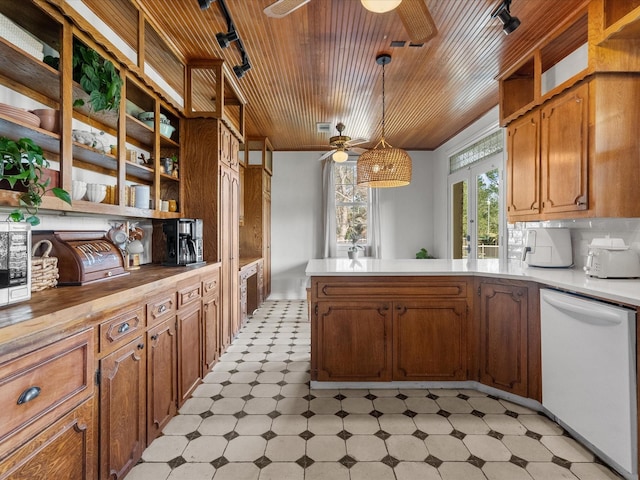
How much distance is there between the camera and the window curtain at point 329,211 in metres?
6.23

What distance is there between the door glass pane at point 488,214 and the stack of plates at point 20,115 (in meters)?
4.48

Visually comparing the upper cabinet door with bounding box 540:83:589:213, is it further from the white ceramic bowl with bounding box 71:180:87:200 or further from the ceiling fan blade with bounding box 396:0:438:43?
the white ceramic bowl with bounding box 71:180:87:200

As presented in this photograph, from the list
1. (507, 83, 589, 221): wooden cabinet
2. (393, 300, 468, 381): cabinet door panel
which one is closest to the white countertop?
(393, 300, 468, 381): cabinet door panel

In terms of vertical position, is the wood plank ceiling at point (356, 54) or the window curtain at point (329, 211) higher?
A: the wood plank ceiling at point (356, 54)

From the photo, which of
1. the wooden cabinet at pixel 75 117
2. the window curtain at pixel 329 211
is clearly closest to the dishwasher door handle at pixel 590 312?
the wooden cabinet at pixel 75 117

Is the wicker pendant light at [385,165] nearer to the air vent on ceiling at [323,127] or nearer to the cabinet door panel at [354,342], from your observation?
the cabinet door panel at [354,342]

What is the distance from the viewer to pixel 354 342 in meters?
2.68

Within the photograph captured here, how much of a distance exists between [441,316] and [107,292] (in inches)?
88.4

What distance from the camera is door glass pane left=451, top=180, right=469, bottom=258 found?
5242 mm

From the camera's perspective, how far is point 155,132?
8.59ft

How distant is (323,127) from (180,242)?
3.07 m

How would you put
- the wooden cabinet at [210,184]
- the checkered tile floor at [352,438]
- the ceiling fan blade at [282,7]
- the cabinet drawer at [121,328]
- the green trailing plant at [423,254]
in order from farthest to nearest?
the green trailing plant at [423,254]
the wooden cabinet at [210,184]
the checkered tile floor at [352,438]
the ceiling fan blade at [282,7]
the cabinet drawer at [121,328]

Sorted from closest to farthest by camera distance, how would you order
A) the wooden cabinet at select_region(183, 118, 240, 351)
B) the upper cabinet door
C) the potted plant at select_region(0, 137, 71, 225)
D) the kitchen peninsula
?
1. the potted plant at select_region(0, 137, 71, 225)
2. the upper cabinet door
3. the kitchen peninsula
4. the wooden cabinet at select_region(183, 118, 240, 351)

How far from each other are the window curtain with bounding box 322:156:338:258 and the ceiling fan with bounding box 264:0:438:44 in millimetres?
4217
